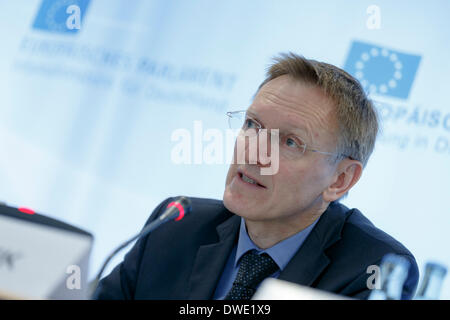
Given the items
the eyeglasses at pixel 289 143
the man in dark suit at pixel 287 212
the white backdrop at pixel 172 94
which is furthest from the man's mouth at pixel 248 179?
the white backdrop at pixel 172 94

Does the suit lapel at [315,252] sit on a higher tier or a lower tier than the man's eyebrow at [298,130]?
lower

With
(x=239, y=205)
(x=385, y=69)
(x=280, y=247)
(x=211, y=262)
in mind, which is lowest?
(x=211, y=262)

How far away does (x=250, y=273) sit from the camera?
5.35ft

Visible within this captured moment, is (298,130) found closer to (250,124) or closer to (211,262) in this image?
(250,124)

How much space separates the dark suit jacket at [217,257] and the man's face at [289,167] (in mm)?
138

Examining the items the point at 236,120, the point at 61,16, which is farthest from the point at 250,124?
the point at 61,16

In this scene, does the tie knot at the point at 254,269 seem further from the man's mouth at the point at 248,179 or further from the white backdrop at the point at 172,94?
the white backdrop at the point at 172,94

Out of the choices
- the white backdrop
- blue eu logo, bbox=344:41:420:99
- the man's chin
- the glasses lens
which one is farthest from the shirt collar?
blue eu logo, bbox=344:41:420:99

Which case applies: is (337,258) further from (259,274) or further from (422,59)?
(422,59)

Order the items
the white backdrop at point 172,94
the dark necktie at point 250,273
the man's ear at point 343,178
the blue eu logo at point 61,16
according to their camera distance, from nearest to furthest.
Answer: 1. the dark necktie at point 250,273
2. the man's ear at point 343,178
3. the white backdrop at point 172,94
4. the blue eu logo at point 61,16

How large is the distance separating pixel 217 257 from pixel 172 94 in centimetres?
182

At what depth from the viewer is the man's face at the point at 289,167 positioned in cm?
169

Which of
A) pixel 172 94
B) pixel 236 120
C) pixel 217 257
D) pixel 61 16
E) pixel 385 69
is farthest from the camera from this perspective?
pixel 61 16

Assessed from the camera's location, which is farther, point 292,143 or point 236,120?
point 236,120
